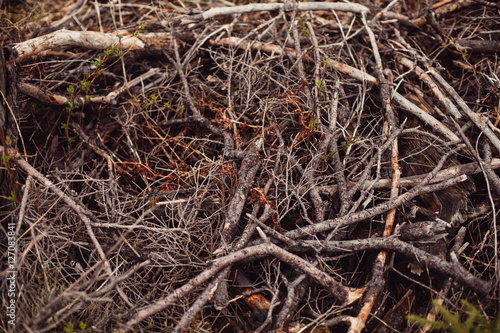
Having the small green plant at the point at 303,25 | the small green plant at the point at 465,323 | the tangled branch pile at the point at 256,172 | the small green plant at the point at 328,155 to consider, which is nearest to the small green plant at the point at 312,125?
the tangled branch pile at the point at 256,172

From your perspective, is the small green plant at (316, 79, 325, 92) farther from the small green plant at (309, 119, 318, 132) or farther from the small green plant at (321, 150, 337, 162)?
the small green plant at (321, 150, 337, 162)

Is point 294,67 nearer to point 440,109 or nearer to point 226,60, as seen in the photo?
point 226,60

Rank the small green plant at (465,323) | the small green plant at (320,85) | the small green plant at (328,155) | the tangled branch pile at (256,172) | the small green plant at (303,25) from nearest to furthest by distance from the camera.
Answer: the small green plant at (465,323) → the tangled branch pile at (256,172) → the small green plant at (328,155) → the small green plant at (320,85) → the small green plant at (303,25)

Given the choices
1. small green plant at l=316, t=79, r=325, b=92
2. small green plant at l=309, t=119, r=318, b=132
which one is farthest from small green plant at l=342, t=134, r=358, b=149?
small green plant at l=316, t=79, r=325, b=92

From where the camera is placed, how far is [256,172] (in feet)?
7.61

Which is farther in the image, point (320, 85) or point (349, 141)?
point (320, 85)

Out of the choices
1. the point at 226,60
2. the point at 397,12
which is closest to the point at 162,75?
the point at 226,60

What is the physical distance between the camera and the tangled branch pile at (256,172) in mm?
1956

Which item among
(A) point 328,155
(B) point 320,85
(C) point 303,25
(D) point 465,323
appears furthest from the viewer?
(C) point 303,25

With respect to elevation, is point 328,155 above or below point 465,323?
above

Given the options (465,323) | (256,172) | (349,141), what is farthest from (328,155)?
(465,323)

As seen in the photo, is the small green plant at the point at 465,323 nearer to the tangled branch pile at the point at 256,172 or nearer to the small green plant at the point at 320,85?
the tangled branch pile at the point at 256,172

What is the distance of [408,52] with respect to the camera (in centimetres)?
297

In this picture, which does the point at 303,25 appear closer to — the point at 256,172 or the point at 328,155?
the point at 328,155
